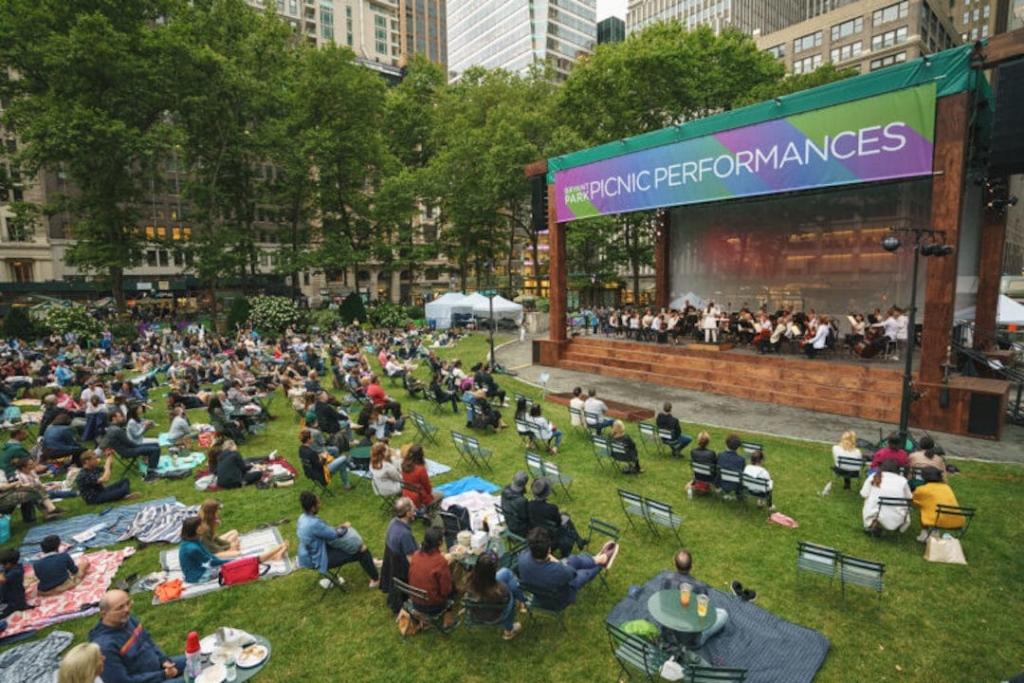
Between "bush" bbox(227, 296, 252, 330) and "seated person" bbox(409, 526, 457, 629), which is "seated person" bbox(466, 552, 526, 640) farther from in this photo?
"bush" bbox(227, 296, 252, 330)

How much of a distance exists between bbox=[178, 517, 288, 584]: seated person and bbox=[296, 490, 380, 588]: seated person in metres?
1.30

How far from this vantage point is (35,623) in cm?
605

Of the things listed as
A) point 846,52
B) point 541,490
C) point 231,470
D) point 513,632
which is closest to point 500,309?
point 231,470

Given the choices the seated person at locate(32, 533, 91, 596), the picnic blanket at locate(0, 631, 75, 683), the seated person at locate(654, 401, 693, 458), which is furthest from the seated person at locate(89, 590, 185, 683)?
the seated person at locate(654, 401, 693, 458)

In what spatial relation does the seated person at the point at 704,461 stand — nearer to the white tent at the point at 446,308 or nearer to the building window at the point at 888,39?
the white tent at the point at 446,308

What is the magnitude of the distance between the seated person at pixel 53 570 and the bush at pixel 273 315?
2976cm

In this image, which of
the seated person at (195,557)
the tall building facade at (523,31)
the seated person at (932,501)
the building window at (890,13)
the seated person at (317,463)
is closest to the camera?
the seated person at (195,557)

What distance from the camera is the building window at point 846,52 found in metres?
59.6

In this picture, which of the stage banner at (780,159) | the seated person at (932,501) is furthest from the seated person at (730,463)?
the stage banner at (780,159)

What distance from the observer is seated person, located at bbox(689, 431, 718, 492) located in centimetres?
888

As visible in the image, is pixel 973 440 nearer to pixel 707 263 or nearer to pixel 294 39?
pixel 707 263

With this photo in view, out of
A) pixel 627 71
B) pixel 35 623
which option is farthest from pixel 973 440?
pixel 627 71

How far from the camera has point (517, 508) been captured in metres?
6.89

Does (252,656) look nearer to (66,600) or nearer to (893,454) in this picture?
(66,600)
